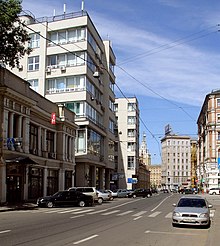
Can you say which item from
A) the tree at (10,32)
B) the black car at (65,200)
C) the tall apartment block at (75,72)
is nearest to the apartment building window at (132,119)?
the tall apartment block at (75,72)

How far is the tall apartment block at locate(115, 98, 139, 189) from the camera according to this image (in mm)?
102938

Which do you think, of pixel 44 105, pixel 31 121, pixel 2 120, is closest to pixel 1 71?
pixel 2 120

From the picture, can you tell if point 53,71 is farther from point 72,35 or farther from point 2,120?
point 2,120

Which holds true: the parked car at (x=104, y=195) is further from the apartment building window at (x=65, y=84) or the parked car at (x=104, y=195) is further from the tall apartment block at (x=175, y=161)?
the tall apartment block at (x=175, y=161)

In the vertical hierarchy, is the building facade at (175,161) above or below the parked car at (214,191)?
above

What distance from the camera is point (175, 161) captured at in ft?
554

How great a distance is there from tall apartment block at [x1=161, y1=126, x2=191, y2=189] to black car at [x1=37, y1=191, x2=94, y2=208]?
409 feet

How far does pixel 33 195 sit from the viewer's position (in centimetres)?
4144

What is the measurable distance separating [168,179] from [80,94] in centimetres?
12355

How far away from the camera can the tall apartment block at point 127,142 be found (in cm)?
10294

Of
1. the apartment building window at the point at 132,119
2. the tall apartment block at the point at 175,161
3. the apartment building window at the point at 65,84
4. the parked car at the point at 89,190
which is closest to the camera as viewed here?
the parked car at the point at 89,190

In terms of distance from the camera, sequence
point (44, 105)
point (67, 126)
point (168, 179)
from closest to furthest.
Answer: point (44, 105)
point (67, 126)
point (168, 179)

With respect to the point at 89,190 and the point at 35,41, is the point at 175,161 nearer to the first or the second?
the point at 35,41

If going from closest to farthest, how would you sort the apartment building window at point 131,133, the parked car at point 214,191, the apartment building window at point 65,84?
the apartment building window at point 65,84, the parked car at point 214,191, the apartment building window at point 131,133
